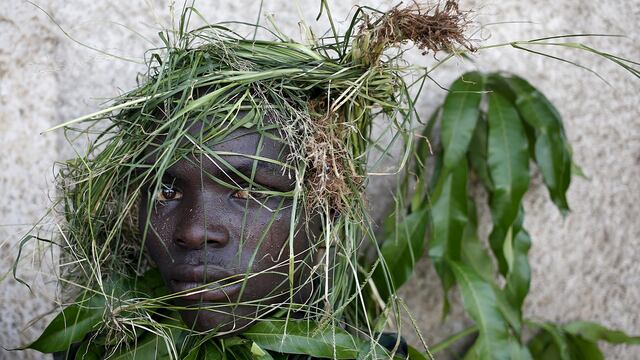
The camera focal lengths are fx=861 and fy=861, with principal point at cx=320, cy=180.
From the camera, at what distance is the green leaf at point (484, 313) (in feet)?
4.28

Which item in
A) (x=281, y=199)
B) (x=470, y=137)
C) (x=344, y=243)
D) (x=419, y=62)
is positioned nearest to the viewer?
(x=281, y=199)

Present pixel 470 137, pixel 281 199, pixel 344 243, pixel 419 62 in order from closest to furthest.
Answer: pixel 281 199 < pixel 344 243 < pixel 470 137 < pixel 419 62

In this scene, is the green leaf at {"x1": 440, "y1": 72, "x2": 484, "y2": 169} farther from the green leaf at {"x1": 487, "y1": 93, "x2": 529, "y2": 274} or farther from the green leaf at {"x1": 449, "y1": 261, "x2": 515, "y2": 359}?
the green leaf at {"x1": 449, "y1": 261, "x2": 515, "y2": 359}

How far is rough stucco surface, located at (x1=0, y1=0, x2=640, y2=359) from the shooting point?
145 cm

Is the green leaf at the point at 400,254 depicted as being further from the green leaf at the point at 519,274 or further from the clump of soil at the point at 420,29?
the clump of soil at the point at 420,29

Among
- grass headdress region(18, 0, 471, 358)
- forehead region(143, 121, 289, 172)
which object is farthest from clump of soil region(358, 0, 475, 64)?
forehead region(143, 121, 289, 172)

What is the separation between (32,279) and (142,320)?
1.49ft

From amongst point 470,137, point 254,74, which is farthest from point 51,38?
point 470,137

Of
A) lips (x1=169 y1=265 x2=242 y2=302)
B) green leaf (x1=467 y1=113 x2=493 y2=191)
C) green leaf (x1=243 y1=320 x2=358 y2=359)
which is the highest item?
green leaf (x1=467 y1=113 x2=493 y2=191)

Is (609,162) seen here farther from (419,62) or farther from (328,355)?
(328,355)

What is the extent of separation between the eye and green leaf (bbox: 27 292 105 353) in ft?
0.63

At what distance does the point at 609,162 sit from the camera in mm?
1581

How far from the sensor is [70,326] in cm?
116

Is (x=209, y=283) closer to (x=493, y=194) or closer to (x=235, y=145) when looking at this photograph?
(x=235, y=145)
